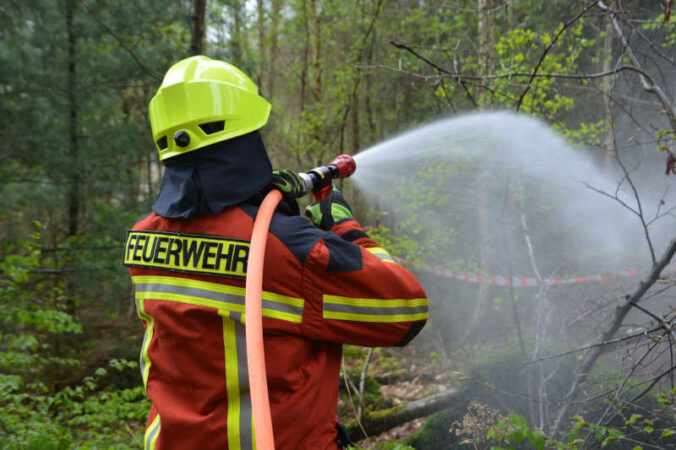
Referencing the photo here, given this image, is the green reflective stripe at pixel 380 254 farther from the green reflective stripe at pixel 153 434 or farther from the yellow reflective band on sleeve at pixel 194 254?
the green reflective stripe at pixel 153 434

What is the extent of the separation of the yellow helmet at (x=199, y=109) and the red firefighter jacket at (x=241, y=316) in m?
0.29

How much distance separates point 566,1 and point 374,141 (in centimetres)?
889

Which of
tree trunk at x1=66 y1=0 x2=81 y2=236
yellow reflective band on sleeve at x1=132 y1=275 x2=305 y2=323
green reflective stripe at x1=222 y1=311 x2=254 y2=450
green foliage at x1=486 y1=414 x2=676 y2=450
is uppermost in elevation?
tree trunk at x1=66 y1=0 x2=81 y2=236

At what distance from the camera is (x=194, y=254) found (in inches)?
58.2

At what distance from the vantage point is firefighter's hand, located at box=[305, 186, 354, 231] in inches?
76.0

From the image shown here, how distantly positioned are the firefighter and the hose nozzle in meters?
0.28

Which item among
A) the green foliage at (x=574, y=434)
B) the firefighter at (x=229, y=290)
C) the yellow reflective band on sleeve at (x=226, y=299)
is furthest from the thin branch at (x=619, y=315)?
the yellow reflective band on sleeve at (x=226, y=299)

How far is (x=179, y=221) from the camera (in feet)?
5.16

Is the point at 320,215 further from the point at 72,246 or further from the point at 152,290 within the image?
the point at 72,246

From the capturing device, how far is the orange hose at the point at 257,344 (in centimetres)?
120

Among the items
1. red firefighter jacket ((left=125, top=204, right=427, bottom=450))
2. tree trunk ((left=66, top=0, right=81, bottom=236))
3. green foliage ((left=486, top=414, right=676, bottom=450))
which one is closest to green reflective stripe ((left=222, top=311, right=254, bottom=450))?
red firefighter jacket ((left=125, top=204, right=427, bottom=450))

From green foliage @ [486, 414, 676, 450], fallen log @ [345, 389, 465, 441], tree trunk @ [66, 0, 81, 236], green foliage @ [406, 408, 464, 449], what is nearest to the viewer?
green foliage @ [486, 414, 676, 450]

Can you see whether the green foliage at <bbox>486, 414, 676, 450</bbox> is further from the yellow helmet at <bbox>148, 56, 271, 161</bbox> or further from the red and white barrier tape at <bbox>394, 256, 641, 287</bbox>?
the red and white barrier tape at <bbox>394, 256, 641, 287</bbox>

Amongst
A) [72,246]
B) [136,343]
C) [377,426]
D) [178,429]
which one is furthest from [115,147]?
[178,429]
